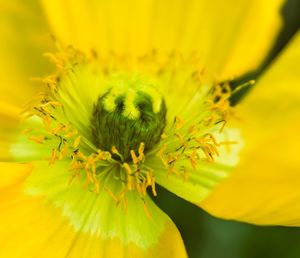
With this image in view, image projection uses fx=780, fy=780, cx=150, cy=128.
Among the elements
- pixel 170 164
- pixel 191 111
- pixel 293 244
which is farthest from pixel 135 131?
pixel 293 244

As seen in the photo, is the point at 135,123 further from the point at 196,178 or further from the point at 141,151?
the point at 196,178

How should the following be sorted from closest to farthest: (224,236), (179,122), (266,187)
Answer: (266,187), (179,122), (224,236)

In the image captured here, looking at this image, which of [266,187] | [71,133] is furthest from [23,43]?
[266,187]

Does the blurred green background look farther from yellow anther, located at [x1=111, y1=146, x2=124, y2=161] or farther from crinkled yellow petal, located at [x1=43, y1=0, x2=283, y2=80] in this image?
crinkled yellow petal, located at [x1=43, y1=0, x2=283, y2=80]

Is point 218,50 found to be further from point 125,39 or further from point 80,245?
point 80,245

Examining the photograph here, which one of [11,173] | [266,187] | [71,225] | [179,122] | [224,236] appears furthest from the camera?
[224,236]

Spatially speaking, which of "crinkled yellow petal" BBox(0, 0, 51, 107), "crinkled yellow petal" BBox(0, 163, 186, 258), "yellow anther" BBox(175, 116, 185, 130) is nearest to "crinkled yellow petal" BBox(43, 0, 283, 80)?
"crinkled yellow petal" BBox(0, 0, 51, 107)

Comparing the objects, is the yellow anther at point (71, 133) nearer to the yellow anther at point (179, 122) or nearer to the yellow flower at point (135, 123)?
the yellow flower at point (135, 123)
